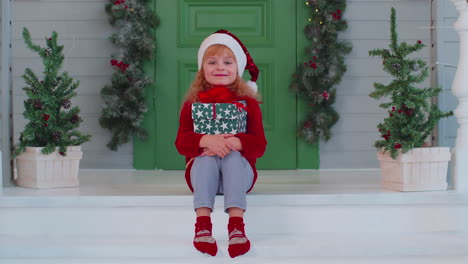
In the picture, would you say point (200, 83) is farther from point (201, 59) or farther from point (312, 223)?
point (312, 223)

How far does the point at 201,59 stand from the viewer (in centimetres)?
250

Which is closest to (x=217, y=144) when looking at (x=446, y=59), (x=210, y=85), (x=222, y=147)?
(x=222, y=147)

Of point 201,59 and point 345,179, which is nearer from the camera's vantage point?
point 201,59

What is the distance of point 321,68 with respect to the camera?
372cm

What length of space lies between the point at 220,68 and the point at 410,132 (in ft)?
2.96

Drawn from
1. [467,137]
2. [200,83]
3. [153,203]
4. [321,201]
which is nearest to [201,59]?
[200,83]

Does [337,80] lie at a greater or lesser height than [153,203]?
greater

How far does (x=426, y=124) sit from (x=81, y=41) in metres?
2.43

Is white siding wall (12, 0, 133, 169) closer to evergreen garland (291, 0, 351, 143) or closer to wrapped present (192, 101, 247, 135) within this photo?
evergreen garland (291, 0, 351, 143)

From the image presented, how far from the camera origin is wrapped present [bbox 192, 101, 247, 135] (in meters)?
2.37

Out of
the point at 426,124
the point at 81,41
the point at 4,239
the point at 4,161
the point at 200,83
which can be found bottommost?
the point at 4,239

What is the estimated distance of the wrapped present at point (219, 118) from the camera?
7.77 ft

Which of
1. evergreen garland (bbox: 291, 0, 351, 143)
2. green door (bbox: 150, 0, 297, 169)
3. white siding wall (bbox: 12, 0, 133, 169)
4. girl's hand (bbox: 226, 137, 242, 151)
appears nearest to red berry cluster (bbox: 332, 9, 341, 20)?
→ evergreen garland (bbox: 291, 0, 351, 143)

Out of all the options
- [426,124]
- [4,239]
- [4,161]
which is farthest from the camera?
[4,161]
